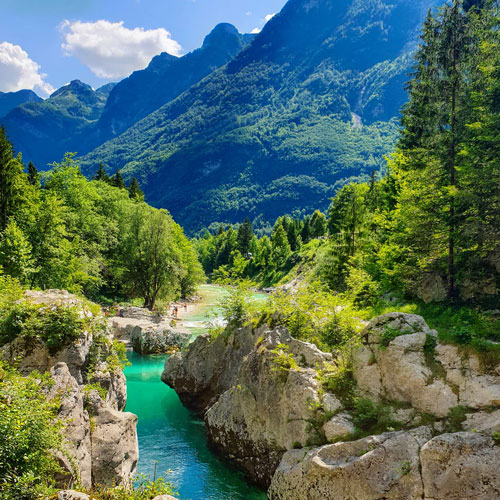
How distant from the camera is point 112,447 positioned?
1298 centimetres

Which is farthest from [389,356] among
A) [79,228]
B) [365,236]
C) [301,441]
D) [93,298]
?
[93,298]

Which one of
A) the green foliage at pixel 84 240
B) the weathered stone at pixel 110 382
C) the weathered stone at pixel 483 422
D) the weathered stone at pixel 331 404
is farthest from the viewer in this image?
the green foliage at pixel 84 240

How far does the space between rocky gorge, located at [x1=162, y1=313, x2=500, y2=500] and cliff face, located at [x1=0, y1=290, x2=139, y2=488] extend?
5.13 metres

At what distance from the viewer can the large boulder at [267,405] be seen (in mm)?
13305

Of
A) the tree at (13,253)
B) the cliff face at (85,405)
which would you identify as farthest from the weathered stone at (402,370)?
the tree at (13,253)

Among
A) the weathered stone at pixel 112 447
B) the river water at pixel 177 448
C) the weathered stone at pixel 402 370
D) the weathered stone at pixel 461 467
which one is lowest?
the river water at pixel 177 448

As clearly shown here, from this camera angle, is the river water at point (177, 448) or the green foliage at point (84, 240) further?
the green foliage at point (84, 240)

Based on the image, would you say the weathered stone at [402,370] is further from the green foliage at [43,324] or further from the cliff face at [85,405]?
the green foliage at [43,324]

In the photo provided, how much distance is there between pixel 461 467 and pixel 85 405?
11.7m

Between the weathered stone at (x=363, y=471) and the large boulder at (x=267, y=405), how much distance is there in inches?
47.6

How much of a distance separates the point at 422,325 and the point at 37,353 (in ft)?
47.1

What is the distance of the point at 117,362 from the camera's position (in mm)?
17812

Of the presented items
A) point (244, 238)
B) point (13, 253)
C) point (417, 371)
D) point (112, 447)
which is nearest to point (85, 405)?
point (112, 447)

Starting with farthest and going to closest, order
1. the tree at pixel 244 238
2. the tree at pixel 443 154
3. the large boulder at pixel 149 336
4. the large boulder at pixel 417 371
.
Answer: the tree at pixel 244 238 → the large boulder at pixel 149 336 → the tree at pixel 443 154 → the large boulder at pixel 417 371
